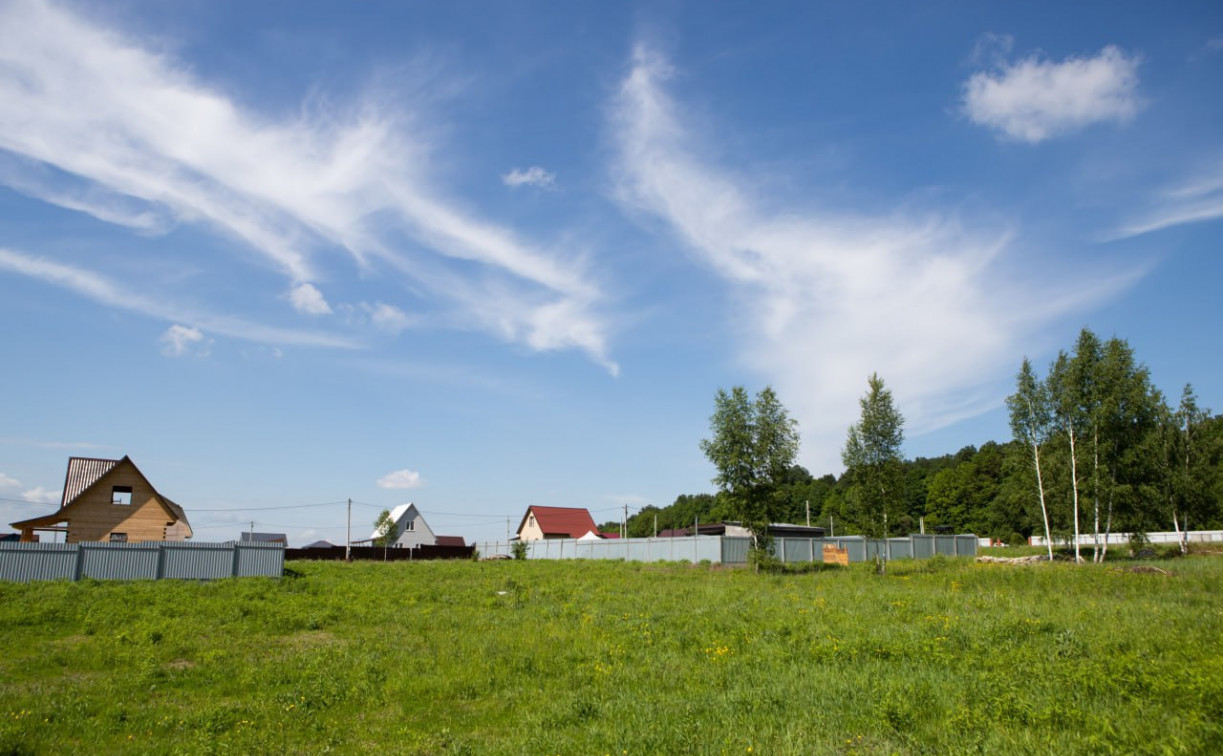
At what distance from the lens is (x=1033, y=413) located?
4281 cm

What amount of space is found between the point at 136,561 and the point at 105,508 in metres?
13.7

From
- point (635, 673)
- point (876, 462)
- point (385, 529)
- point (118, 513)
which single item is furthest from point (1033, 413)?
point (385, 529)

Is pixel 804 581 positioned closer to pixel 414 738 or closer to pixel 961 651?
pixel 961 651

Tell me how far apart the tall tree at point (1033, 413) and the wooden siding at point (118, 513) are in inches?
2060

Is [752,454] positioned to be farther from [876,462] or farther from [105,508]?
[105,508]

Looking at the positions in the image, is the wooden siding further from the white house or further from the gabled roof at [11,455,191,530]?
the white house

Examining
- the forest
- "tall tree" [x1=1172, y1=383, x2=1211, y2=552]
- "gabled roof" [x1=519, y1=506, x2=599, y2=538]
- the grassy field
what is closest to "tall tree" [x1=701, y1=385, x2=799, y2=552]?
the forest

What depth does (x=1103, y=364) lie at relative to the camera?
40094mm

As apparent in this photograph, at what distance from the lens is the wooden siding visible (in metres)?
35.2

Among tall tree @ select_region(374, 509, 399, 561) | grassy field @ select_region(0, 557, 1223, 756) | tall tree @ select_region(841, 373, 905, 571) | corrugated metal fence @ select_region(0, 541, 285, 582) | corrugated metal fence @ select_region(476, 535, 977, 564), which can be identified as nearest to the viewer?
grassy field @ select_region(0, 557, 1223, 756)

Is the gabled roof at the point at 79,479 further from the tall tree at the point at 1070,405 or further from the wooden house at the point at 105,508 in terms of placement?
the tall tree at the point at 1070,405

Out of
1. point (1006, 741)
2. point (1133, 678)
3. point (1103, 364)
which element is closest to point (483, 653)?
point (1006, 741)

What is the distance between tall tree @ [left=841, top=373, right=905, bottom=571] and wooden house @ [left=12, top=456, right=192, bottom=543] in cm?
3787

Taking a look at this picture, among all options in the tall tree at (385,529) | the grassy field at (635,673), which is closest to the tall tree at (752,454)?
the grassy field at (635,673)
